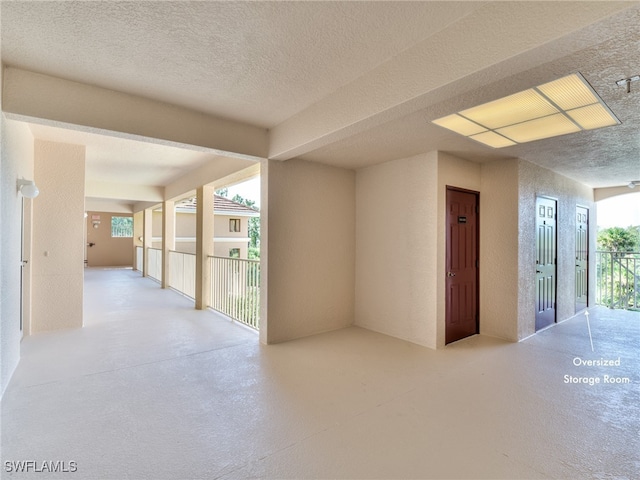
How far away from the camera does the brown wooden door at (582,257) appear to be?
5.91 metres

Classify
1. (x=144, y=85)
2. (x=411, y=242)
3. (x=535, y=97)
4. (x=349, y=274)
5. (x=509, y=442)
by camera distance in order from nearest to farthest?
(x=509, y=442), (x=535, y=97), (x=144, y=85), (x=411, y=242), (x=349, y=274)

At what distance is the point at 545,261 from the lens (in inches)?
188

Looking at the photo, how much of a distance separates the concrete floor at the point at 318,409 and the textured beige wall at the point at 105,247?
12.2 m

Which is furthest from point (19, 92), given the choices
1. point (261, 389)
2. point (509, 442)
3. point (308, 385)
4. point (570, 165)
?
point (570, 165)

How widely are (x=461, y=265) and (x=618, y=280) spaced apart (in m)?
4.63

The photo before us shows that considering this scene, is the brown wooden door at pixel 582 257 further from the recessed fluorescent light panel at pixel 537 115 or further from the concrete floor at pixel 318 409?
the recessed fluorescent light panel at pixel 537 115

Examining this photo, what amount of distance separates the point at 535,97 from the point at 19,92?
13.6 ft

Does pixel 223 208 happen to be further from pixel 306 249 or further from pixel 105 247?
pixel 306 249

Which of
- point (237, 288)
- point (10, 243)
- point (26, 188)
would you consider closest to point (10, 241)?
point (10, 243)

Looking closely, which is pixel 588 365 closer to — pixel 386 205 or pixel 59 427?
pixel 386 205

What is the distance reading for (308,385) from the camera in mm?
2877

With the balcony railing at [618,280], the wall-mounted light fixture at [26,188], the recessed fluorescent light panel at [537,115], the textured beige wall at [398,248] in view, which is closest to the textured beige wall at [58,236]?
the wall-mounted light fixture at [26,188]

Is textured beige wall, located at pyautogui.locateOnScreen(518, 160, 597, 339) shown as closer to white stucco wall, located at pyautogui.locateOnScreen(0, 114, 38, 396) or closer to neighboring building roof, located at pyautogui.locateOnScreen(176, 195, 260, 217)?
white stucco wall, located at pyautogui.locateOnScreen(0, 114, 38, 396)

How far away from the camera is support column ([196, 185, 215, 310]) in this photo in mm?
6109
